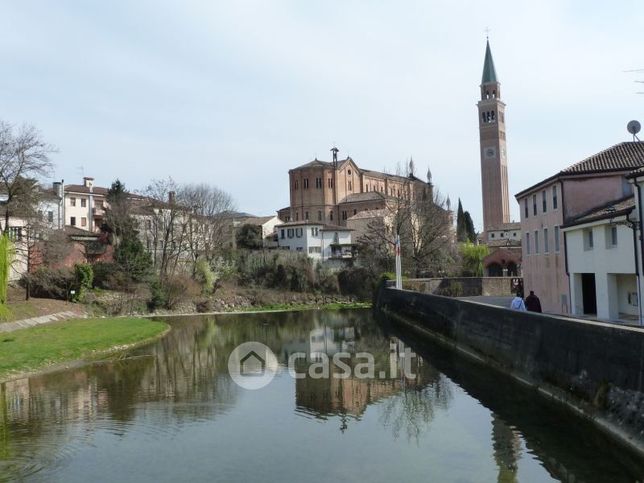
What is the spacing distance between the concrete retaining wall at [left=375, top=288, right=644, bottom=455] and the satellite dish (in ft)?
54.2

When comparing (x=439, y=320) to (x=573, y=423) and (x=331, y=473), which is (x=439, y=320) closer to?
(x=573, y=423)

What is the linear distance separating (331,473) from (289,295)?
5448 cm

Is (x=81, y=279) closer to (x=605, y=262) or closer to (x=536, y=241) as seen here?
(x=536, y=241)

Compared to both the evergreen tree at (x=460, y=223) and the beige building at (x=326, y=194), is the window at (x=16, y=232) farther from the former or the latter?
the evergreen tree at (x=460, y=223)

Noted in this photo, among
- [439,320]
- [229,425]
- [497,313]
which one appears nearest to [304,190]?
[439,320]

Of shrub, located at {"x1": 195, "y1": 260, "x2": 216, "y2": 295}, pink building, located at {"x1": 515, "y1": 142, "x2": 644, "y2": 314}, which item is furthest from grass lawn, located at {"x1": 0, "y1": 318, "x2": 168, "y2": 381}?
pink building, located at {"x1": 515, "y1": 142, "x2": 644, "y2": 314}

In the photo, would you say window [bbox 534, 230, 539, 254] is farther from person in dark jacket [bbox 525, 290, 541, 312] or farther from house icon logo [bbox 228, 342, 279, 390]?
house icon logo [bbox 228, 342, 279, 390]

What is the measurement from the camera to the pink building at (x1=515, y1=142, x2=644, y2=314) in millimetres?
30219

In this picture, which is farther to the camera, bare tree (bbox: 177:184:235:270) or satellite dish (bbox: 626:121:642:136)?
bare tree (bbox: 177:184:235:270)

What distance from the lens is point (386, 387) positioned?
20078 millimetres

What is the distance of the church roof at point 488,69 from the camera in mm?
130250

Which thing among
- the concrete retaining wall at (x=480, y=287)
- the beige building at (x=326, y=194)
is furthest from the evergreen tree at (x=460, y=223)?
the concrete retaining wall at (x=480, y=287)

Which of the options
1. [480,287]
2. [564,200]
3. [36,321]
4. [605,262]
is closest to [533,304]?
[605,262]

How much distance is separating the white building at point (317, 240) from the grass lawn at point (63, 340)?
3918cm
